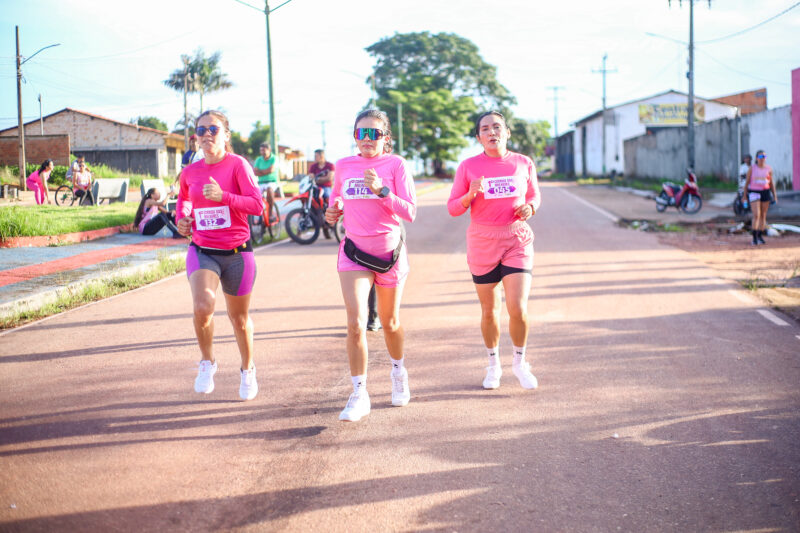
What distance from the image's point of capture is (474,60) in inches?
2923

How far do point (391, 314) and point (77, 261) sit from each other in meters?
9.06

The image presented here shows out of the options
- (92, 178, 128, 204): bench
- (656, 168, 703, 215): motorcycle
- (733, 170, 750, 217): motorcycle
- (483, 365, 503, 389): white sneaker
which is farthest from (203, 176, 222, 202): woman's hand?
(92, 178, 128, 204): bench

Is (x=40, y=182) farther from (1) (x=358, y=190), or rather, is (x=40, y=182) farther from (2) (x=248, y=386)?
(1) (x=358, y=190)

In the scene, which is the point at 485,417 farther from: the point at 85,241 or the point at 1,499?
the point at 85,241

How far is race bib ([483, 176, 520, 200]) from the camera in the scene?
552cm

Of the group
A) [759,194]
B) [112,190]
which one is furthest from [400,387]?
[112,190]

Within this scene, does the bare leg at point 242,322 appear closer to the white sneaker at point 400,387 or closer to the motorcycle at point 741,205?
the white sneaker at point 400,387

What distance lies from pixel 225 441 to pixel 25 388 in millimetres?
2096

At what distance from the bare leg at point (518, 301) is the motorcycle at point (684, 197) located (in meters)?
18.8

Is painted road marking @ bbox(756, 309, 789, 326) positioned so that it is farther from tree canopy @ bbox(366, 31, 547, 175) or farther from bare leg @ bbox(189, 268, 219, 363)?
tree canopy @ bbox(366, 31, 547, 175)

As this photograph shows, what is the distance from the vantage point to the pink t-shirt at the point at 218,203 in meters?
5.23

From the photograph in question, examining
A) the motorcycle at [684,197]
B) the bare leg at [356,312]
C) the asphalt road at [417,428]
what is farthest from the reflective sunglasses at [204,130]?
the motorcycle at [684,197]

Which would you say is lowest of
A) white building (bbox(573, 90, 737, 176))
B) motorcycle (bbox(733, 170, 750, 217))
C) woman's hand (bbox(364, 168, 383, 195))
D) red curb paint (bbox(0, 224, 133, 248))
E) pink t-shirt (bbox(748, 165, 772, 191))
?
red curb paint (bbox(0, 224, 133, 248))

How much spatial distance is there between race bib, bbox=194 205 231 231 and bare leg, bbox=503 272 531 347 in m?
1.96
